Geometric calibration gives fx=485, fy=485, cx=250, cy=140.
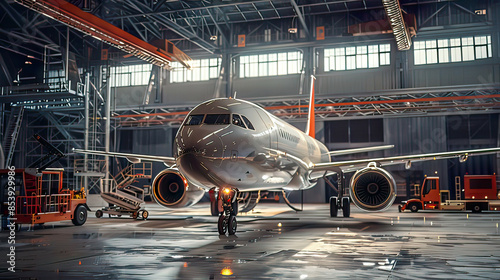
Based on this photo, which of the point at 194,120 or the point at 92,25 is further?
the point at 92,25

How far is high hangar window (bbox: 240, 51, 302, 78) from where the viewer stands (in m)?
40.4

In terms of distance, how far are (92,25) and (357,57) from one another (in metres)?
21.3

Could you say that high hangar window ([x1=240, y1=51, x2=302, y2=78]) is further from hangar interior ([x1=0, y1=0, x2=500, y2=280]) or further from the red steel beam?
the red steel beam

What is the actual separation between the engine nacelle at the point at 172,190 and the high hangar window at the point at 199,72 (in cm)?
2593

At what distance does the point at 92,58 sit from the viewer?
42.8m

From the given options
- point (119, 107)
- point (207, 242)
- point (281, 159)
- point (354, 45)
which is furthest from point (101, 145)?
point (207, 242)

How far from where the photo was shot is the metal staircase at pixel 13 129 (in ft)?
129

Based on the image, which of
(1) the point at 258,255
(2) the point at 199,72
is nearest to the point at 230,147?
(1) the point at 258,255

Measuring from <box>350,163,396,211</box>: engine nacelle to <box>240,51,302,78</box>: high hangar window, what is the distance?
2269 centimetres

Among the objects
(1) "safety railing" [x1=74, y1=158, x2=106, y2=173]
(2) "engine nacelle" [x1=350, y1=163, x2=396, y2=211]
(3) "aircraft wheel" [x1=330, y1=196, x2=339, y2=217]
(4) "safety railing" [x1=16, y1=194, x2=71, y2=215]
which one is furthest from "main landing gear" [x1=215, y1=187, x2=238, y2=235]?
(1) "safety railing" [x1=74, y1=158, x2=106, y2=173]

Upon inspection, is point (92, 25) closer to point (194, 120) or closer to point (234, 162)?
point (194, 120)

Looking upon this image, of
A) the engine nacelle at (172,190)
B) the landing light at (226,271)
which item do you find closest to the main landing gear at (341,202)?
the engine nacelle at (172,190)

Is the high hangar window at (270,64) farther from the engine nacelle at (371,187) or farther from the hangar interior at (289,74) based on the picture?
the engine nacelle at (371,187)

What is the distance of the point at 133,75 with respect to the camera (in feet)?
147
